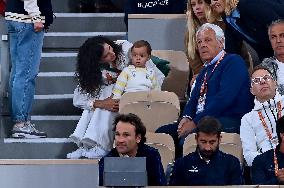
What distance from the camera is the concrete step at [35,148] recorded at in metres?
9.91

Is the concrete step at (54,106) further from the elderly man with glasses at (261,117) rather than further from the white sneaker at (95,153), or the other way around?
the elderly man with glasses at (261,117)

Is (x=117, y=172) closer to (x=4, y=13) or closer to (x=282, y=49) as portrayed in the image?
(x=282, y=49)

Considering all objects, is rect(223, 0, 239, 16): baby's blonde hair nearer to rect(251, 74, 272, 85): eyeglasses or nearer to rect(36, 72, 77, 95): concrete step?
rect(251, 74, 272, 85): eyeglasses

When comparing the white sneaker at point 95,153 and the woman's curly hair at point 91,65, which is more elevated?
the woman's curly hair at point 91,65

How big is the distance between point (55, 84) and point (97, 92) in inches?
41.9

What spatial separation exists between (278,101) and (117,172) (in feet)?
7.10

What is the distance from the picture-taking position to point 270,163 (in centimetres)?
812

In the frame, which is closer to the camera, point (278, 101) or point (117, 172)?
point (117, 172)

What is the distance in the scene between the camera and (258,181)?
26.5 feet

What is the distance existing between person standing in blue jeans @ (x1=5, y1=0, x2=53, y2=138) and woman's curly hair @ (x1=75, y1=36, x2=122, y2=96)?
0.39 meters


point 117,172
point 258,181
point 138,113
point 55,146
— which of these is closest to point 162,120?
point 138,113

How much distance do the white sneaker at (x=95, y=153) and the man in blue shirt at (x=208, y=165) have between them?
1377 millimetres

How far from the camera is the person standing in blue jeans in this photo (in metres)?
9.96

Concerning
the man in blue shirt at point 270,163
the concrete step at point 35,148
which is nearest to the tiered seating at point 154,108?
the concrete step at point 35,148
